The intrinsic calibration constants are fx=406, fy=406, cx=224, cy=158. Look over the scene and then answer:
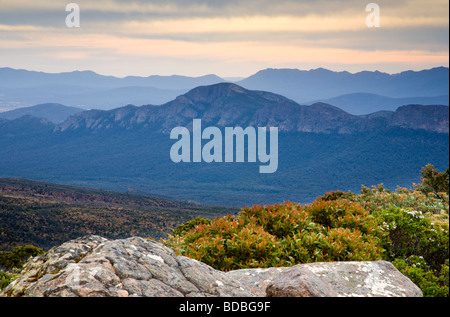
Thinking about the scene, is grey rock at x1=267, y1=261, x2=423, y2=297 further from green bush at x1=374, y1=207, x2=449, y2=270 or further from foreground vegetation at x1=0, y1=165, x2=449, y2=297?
green bush at x1=374, y1=207, x2=449, y2=270

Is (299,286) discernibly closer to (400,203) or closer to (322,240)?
(322,240)

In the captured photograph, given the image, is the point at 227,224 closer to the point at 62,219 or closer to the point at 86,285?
the point at 86,285

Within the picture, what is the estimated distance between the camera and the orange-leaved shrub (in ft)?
25.8

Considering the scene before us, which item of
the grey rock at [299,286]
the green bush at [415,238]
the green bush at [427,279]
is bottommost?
the green bush at [427,279]

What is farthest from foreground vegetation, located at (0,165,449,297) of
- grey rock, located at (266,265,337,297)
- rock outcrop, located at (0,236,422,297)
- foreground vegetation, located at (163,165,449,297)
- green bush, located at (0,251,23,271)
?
green bush, located at (0,251,23,271)

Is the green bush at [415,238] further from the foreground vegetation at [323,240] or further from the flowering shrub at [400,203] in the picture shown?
the flowering shrub at [400,203]

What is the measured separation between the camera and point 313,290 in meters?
5.52

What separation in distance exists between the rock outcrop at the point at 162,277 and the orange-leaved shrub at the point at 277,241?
3.11ft

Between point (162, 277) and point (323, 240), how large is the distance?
152 inches

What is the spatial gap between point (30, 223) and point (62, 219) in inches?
168

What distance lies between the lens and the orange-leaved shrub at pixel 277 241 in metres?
7.85

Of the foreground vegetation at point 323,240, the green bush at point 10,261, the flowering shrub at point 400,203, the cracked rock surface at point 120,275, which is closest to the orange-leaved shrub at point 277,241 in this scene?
the foreground vegetation at point 323,240

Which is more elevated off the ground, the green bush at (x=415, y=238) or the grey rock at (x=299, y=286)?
the grey rock at (x=299, y=286)
